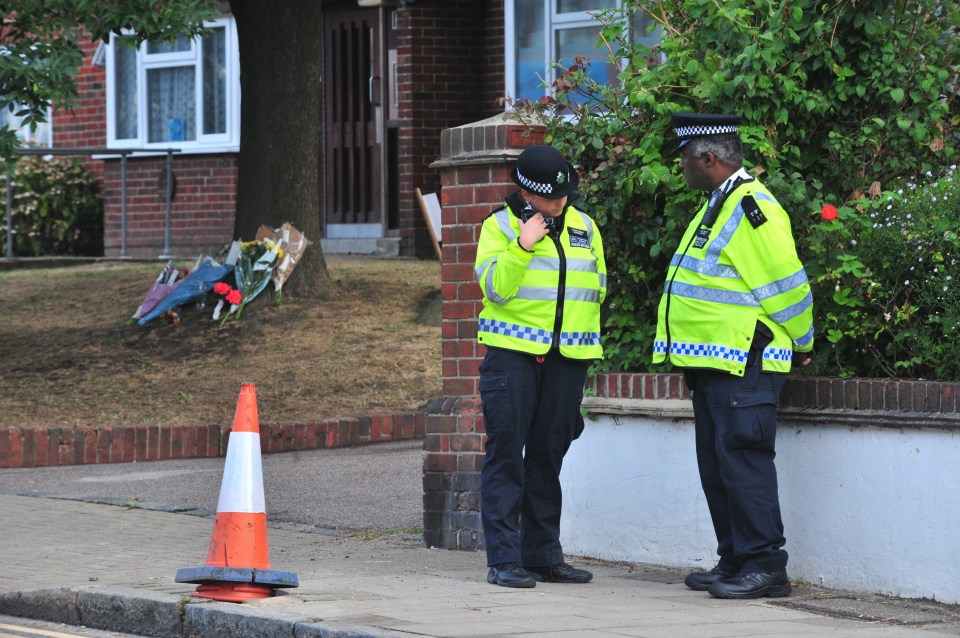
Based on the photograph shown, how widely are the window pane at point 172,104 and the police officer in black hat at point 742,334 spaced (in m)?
15.7

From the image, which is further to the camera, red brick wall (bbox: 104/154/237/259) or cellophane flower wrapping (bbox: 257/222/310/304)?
red brick wall (bbox: 104/154/237/259)

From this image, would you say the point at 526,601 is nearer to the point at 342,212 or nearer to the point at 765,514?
the point at 765,514

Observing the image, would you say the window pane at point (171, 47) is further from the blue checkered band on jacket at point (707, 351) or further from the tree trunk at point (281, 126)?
the blue checkered band on jacket at point (707, 351)

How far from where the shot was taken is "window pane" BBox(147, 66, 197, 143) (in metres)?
21.7

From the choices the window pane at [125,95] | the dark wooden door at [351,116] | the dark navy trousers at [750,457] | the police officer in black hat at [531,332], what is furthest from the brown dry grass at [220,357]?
the window pane at [125,95]

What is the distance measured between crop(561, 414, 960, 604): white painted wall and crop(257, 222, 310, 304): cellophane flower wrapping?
7.14 m

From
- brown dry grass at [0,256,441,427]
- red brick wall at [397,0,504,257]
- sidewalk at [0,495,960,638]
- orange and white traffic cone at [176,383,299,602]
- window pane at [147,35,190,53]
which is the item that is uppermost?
window pane at [147,35,190,53]

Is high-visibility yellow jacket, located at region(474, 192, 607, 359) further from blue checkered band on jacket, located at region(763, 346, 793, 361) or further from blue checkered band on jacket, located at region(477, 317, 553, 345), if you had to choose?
blue checkered band on jacket, located at region(763, 346, 793, 361)

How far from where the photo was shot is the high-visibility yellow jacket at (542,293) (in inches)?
266

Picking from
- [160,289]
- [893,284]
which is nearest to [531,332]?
[893,284]

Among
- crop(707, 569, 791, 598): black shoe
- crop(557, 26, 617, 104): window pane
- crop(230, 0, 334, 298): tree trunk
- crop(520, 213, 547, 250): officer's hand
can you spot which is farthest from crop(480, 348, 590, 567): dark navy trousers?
crop(557, 26, 617, 104): window pane

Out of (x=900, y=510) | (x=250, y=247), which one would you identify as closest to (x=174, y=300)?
(x=250, y=247)

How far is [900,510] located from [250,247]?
903 centimetres

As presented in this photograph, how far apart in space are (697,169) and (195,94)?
15664 mm
